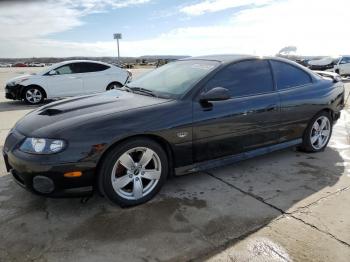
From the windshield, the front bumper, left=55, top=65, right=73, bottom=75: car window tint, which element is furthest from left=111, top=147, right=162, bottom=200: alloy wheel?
left=55, top=65, right=73, bottom=75: car window tint

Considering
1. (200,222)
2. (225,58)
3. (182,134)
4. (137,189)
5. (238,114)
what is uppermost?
(225,58)

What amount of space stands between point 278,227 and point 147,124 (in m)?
1.51

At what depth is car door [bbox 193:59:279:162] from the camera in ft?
12.3

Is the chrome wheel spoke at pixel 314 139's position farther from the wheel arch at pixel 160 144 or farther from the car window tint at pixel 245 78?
the wheel arch at pixel 160 144

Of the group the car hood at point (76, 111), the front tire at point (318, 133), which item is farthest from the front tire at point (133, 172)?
the front tire at point (318, 133)

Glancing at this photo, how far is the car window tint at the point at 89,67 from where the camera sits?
35.6 ft

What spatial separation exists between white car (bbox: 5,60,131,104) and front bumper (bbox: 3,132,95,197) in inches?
302

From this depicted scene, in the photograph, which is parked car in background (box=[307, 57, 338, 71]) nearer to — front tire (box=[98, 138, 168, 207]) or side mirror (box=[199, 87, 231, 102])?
side mirror (box=[199, 87, 231, 102])

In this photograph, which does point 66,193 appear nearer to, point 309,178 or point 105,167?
point 105,167

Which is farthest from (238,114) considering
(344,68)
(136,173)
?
(344,68)

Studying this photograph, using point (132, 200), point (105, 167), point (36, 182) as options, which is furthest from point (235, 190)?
point (36, 182)

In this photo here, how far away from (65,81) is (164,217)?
8.37 m

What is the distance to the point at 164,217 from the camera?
3.22 m

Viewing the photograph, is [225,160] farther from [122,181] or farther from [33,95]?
[33,95]
